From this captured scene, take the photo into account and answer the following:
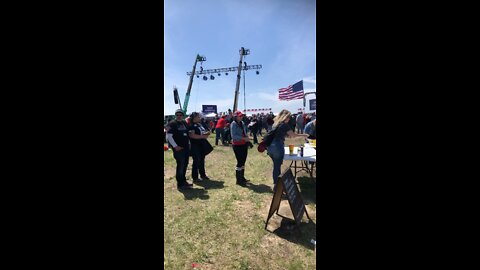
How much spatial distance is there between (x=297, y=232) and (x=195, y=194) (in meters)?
2.73

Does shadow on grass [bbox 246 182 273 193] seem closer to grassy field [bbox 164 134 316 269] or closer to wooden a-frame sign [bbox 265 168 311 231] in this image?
grassy field [bbox 164 134 316 269]

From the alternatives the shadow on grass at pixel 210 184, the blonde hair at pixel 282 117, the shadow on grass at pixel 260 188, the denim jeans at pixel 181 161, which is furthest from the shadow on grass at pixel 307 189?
the denim jeans at pixel 181 161

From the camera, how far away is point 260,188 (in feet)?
18.7

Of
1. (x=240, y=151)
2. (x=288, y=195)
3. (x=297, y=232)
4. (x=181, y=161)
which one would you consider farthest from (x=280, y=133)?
(x=181, y=161)

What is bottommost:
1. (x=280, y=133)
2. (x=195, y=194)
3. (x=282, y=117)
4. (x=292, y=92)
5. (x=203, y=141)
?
(x=195, y=194)

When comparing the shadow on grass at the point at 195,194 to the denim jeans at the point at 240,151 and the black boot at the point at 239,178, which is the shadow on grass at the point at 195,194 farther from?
the denim jeans at the point at 240,151

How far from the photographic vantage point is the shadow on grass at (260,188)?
548 centimetres

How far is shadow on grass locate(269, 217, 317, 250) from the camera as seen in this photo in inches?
131

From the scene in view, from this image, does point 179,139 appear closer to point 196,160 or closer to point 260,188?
point 196,160

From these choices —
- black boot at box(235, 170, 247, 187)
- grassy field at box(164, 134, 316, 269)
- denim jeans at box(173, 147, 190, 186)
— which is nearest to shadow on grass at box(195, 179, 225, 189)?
grassy field at box(164, 134, 316, 269)
